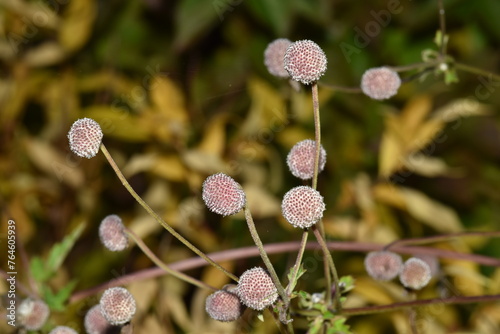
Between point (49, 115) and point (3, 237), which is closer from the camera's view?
point (3, 237)

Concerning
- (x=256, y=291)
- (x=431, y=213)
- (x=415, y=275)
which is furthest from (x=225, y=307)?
(x=431, y=213)

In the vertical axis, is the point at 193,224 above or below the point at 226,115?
below

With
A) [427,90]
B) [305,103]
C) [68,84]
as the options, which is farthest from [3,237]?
[427,90]

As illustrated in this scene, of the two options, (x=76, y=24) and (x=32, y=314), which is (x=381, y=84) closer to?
(x=32, y=314)

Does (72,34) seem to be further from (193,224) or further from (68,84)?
(193,224)

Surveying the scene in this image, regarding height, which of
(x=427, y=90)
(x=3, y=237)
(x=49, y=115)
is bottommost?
(x=3, y=237)

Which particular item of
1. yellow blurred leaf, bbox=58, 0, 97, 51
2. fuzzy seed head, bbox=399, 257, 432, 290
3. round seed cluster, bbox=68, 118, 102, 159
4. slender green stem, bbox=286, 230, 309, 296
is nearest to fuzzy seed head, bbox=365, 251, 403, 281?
fuzzy seed head, bbox=399, 257, 432, 290

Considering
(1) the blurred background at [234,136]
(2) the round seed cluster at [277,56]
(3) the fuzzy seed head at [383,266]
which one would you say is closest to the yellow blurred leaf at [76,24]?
(1) the blurred background at [234,136]
